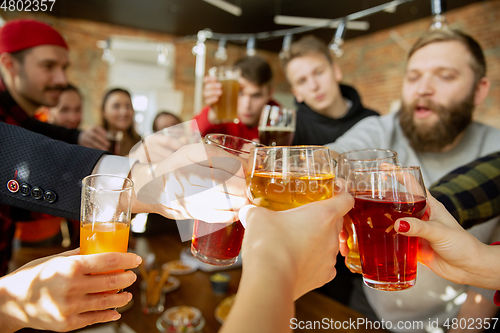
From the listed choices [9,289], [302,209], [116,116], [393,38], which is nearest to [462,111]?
[302,209]

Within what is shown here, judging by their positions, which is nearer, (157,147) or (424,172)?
(157,147)

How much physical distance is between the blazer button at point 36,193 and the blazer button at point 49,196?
11 millimetres

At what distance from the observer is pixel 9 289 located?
0.68 m

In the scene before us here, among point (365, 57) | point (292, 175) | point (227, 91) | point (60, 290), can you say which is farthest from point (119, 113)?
point (365, 57)

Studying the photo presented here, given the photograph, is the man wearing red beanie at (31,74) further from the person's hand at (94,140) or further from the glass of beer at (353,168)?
the glass of beer at (353,168)

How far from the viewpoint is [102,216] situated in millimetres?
709

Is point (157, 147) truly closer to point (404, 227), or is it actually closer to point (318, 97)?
point (404, 227)

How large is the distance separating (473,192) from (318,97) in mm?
1509

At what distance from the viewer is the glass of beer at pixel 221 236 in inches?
30.1

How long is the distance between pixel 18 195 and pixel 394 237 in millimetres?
1008

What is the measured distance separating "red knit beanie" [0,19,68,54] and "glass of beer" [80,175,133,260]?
6.25 ft

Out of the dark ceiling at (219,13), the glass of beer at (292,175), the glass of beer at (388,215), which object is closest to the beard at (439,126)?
the glass of beer at (388,215)

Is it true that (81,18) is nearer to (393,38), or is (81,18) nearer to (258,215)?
(393,38)

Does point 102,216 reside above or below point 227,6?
below
